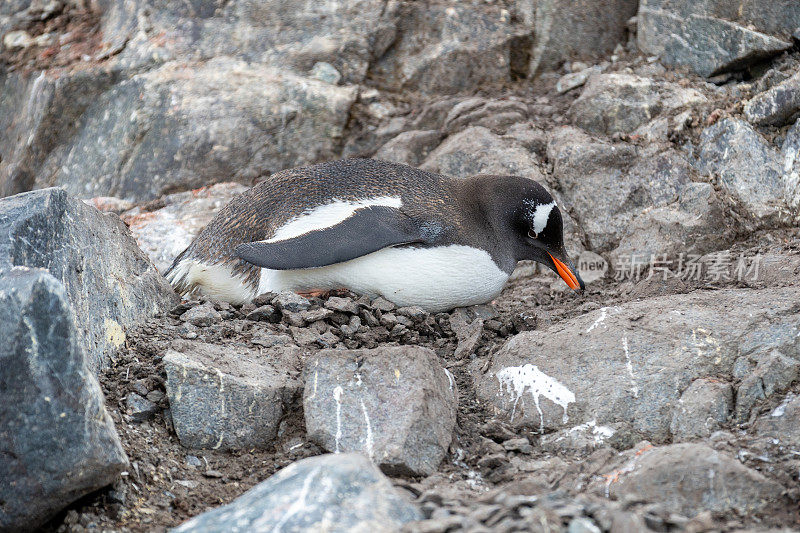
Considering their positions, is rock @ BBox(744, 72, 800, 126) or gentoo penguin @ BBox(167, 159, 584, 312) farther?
rock @ BBox(744, 72, 800, 126)

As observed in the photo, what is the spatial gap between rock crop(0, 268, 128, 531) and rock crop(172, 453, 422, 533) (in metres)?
0.51

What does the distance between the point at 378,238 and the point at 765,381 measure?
182cm

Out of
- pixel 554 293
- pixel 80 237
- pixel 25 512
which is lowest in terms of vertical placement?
pixel 554 293

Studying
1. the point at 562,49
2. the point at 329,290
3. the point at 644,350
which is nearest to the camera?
the point at 644,350

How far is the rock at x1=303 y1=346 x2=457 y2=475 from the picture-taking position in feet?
9.27

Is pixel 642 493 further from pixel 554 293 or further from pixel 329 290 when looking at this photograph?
pixel 554 293

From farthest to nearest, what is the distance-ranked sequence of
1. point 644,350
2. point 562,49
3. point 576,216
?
point 562,49 < point 576,216 < point 644,350

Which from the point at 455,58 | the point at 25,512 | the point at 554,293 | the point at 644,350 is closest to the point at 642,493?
the point at 644,350

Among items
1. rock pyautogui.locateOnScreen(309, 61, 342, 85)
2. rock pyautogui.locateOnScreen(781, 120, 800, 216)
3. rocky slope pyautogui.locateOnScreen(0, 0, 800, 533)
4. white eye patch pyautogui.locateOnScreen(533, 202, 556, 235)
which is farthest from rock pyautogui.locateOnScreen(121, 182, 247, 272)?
rock pyautogui.locateOnScreen(781, 120, 800, 216)

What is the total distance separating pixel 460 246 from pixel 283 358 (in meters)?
1.24

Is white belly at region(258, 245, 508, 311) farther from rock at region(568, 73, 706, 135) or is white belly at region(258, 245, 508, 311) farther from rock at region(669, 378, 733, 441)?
rock at region(568, 73, 706, 135)

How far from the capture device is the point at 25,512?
2.41m

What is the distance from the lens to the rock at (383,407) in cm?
282

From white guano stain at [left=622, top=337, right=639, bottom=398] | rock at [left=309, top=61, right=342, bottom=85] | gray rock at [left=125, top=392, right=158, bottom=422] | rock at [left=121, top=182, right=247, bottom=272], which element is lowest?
rock at [left=121, top=182, right=247, bottom=272]
